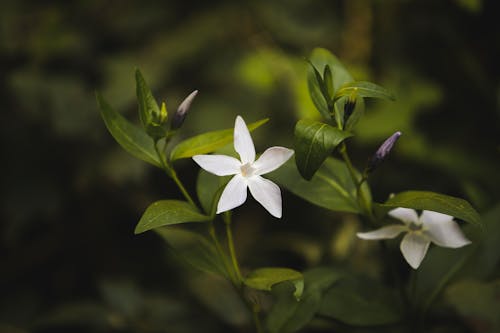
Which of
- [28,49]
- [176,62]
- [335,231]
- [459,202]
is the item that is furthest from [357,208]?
[28,49]

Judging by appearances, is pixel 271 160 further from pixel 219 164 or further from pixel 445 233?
pixel 445 233

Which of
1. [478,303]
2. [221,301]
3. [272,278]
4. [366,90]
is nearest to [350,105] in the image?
[366,90]

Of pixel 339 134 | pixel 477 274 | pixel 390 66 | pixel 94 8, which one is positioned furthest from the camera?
pixel 94 8

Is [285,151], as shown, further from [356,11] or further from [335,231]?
[356,11]

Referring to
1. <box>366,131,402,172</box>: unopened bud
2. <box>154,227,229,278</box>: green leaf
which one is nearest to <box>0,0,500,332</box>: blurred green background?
<box>154,227,229,278</box>: green leaf

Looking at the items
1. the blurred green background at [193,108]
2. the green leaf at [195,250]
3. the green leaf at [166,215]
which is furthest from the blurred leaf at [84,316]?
the green leaf at [166,215]
